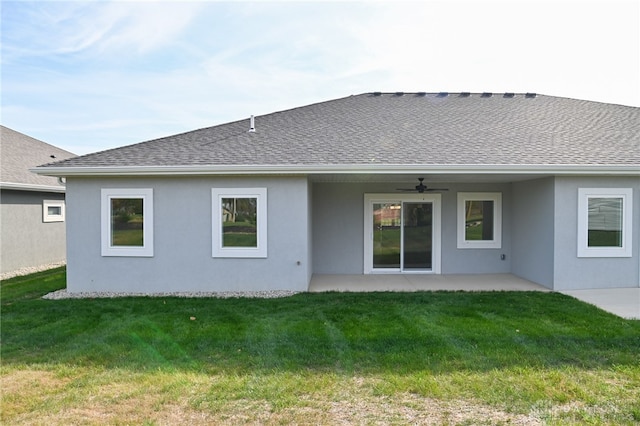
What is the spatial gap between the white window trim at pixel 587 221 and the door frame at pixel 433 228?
330cm

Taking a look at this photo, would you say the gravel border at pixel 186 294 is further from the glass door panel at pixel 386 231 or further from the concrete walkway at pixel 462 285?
the glass door panel at pixel 386 231

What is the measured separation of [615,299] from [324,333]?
613cm

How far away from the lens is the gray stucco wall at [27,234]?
11.3 metres

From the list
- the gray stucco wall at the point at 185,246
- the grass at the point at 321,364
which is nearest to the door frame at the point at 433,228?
the gray stucco wall at the point at 185,246

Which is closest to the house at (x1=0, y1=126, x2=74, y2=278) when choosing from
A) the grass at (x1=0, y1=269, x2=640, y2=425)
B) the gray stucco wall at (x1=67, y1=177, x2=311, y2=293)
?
the gray stucco wall at (x1=67, y1=177, x2=311, y2=293)

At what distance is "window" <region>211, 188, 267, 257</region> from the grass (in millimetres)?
1603

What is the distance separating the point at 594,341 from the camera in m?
5.22

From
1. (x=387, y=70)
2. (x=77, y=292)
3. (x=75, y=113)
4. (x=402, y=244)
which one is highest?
(x=387, y=70)

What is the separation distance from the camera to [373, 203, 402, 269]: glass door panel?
10.8 metres

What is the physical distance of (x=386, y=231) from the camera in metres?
10.8

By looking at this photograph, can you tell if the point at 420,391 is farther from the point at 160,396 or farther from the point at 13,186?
the point at 13,186

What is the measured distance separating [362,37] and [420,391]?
375 inches

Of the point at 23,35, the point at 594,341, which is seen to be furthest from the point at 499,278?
the point at 23,35

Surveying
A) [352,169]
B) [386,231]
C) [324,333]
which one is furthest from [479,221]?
[324,333]
